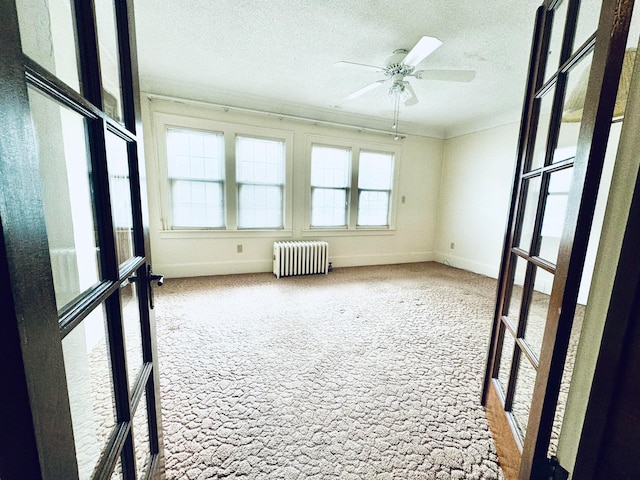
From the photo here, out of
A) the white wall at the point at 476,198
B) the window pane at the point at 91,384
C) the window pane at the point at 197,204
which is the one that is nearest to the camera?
the window pane at the point at 91,384

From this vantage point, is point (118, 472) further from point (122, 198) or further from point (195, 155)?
point (195, 155)

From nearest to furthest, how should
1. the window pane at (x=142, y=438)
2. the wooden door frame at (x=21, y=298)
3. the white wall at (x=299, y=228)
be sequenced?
the wooden door frame at (x=21, y=298) < the window pane at (x=142, y=438) < the white wall at (x=299, y=228)

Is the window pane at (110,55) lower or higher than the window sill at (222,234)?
higher

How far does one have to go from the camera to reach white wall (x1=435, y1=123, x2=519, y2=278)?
13.8ft

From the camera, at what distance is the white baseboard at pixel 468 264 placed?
439cm

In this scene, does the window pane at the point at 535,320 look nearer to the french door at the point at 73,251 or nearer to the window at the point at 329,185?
the french door at the point at 73,251

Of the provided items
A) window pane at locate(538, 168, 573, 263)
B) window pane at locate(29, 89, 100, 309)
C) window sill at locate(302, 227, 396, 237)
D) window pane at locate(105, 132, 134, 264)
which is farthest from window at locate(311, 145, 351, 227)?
window pane at locate(29, 89, 100, 309)

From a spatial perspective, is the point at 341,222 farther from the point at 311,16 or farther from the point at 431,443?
the point at 431,443

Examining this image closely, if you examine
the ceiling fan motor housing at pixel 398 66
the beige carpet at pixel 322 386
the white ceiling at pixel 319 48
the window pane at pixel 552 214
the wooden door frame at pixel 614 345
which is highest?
the white ceiling at pixel 319 48

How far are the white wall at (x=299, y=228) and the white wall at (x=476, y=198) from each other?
0.84 feet

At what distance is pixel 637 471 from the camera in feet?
1.72

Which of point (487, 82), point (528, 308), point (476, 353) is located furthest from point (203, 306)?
point (487, 82)

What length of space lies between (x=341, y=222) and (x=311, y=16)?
10.1 feet

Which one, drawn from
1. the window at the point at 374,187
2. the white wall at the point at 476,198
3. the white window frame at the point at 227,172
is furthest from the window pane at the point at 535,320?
the window at the point at 374,187
